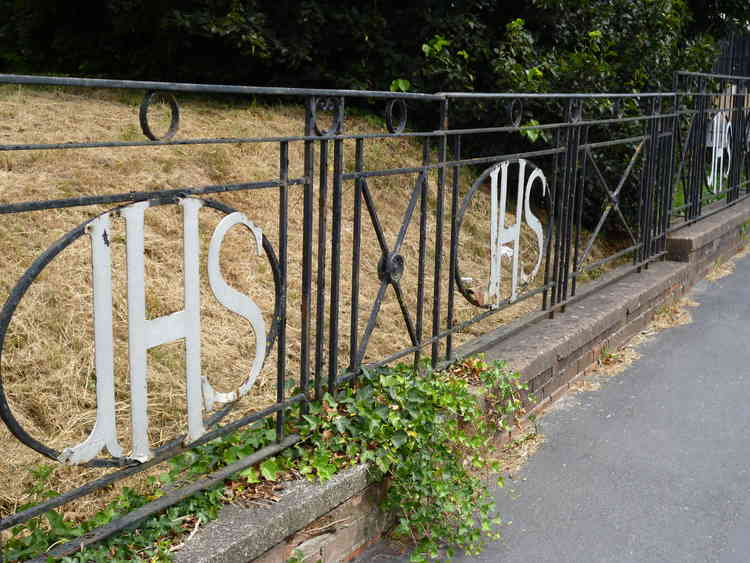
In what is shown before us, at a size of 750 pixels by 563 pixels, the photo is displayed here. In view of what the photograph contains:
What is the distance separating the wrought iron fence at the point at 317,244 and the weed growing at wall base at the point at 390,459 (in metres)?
0.07

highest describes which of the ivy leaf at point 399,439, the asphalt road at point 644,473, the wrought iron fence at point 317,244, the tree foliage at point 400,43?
the tree foliage at point 400,43

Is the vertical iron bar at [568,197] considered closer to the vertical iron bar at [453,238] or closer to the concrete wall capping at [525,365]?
the concrete wall capping at [525,365]

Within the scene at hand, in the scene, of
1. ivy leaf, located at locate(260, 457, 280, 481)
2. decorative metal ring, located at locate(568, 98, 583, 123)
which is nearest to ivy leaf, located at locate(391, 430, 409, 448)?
ivy leaf, located at locate(260, 457, 280, 481)

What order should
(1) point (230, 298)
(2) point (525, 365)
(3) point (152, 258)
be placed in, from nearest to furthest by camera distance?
(1) point (230, 298)
(2) point (525, 365)
(3) point (152, 258)

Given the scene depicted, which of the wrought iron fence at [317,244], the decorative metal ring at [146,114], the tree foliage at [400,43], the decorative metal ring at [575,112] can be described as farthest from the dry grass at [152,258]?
the decorative metal ring at [146,114]

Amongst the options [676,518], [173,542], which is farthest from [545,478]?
[173,542]

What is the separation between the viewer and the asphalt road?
118 inches

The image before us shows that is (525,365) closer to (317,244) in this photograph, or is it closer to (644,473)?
(644,473)

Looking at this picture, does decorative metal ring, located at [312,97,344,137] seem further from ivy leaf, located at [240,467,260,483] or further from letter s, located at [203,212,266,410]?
ivy leaf, located at [240,467,260,483]

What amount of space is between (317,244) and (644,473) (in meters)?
2.31

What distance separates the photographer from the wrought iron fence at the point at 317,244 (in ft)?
7.27

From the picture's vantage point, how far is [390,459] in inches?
114

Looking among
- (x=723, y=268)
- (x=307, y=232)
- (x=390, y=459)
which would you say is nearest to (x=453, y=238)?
(x=307, y=232)

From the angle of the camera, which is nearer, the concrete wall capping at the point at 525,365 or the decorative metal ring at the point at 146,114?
the decorative metal ring at the point at 146,114
